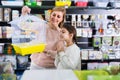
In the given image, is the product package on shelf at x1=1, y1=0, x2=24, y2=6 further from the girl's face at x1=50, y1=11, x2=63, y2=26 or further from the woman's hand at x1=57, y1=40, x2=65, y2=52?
the woman's hand at x1=57, y1=40, x2=65, y2=52

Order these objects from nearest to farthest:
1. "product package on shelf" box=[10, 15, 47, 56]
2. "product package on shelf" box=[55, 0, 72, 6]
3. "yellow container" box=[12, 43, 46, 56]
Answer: "yellow container" box=[12, 43, 46, 56], "product package on shelf" box=[10, 15, 47, 56], "product package on shelf" box=[55, 0, 72, 6]

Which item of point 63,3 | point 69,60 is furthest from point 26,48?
point 63,3

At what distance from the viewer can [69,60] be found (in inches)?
92.7

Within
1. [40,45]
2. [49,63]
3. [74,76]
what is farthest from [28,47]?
[49,63]

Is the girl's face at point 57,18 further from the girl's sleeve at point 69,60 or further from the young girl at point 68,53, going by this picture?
the girl's sleeve at point 69,60

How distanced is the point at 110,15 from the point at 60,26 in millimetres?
1837

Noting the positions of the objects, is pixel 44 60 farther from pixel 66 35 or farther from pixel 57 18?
pixel 57 18

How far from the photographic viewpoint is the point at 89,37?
4.37 meters

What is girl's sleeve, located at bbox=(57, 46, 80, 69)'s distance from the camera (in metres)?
2.34

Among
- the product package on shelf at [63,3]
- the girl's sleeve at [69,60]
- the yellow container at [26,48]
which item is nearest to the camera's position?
the yellow container at [26,48]

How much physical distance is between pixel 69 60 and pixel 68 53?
83mm

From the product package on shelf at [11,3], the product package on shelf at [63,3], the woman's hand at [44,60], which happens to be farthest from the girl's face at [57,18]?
the product package on shelf at [11,3]

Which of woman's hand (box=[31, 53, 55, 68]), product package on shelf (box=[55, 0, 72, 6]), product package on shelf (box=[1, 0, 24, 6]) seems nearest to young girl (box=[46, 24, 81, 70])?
woman's hand (box=[31, 53, 55, 68])

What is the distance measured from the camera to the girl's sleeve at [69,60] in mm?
2338
